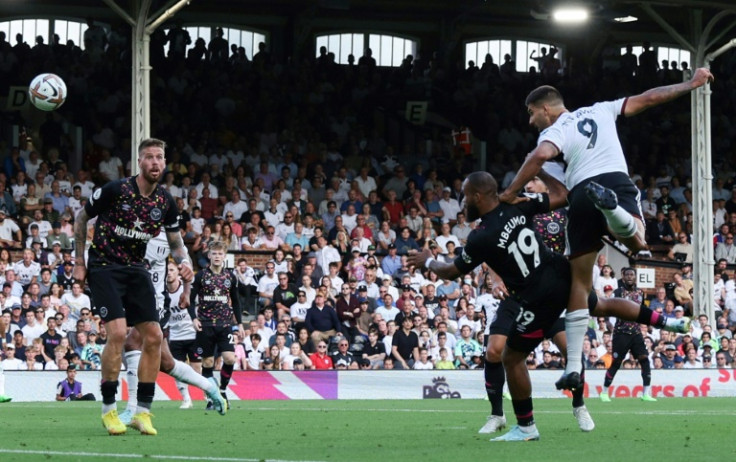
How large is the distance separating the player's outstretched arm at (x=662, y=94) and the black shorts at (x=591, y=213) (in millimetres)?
507

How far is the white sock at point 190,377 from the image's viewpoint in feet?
37.9

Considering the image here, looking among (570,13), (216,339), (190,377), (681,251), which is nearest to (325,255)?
(570,13)

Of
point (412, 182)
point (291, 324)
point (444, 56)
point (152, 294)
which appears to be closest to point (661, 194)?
point (412, 182)

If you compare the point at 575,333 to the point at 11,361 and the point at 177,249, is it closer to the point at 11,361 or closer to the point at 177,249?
the point at 177,249

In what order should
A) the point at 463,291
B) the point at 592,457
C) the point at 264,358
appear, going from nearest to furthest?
the point at 592,457
the point at 264,358
the point at 463,291

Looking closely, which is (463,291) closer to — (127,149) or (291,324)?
(291,324)

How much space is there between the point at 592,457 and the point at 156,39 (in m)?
25.8

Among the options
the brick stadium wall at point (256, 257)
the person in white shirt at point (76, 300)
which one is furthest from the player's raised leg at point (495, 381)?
the brick stadium wall at point (256, 257)

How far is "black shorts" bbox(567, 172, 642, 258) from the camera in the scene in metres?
9.75

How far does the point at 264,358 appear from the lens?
23.2 m

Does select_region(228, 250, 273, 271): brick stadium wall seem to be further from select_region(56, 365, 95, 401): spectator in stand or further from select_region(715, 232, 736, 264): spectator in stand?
select_region(715, 232, 736, 264): spectator in stand

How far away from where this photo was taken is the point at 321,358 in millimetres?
23438

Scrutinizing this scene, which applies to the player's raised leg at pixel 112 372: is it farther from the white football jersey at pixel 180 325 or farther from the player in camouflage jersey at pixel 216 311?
the white football jersey at pixel 180 325

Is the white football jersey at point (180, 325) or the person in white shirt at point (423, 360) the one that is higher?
the white football jersey at point (180, 325)
